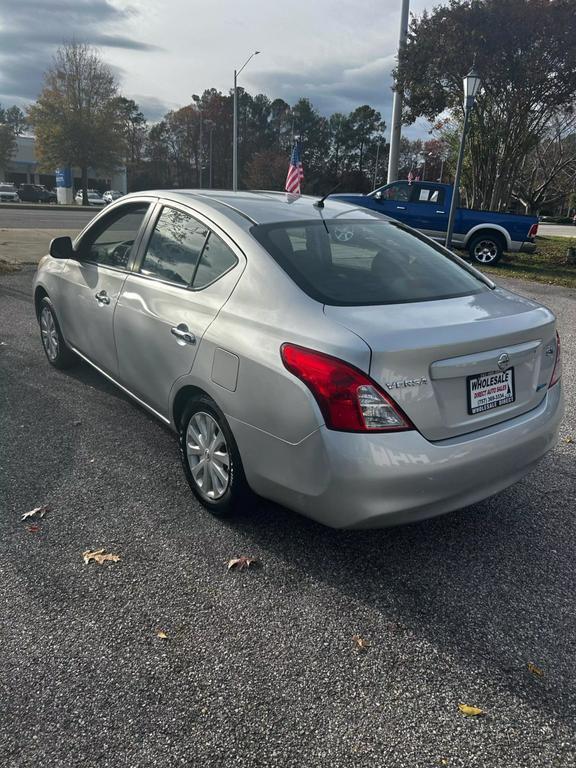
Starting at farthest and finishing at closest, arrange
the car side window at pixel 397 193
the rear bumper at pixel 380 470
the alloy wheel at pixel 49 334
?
the car side window at pixel 397 193 → the alloy wheel at pixel 49 334 → the rear bumper at pixel 380 470

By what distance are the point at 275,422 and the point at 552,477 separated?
2.24 meters

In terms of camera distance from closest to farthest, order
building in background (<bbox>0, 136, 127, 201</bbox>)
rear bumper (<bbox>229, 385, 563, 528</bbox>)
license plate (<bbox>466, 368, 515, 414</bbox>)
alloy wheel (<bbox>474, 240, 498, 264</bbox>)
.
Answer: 1. rear bumper (<bbox>229, 385, 563, 528</bbox>)
2. license plate (<bbox>466, 368, 515, 414</bbox>)
3. alloy wheel (<bbox>474, 240, 498, 264</bbox>)
4. building in background (<bbox>0, 136, 127, 201</bbox>)

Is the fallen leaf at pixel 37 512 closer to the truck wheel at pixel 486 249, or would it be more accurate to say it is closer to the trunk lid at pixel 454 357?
the trunk lid at pixel 454 357

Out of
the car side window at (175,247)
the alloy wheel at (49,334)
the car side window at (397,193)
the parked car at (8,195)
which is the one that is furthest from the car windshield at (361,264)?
the parked car at (8,195)

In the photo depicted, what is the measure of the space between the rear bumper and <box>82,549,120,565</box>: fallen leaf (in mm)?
795

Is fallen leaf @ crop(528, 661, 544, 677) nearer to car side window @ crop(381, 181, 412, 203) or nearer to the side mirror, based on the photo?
the side mirror

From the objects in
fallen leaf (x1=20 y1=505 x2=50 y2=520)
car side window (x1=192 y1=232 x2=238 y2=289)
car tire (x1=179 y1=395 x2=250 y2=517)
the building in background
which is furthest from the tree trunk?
car tire (x1=179 y1=395 x2=250 y2=517)

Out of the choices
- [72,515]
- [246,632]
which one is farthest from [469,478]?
[72,515]

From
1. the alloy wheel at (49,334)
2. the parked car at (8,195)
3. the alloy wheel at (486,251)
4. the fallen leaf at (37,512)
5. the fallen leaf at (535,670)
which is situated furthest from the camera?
the parked car at (8,195)

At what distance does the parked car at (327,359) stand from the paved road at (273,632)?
0.41 meters

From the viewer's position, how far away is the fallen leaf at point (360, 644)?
2406 mm

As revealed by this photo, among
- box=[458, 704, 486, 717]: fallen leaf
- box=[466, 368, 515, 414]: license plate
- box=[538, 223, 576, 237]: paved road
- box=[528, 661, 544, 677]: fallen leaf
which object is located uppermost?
box=[466, 368, 515, 414]: license plate

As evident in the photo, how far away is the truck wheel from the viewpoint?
51.6 feet

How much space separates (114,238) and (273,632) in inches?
124
